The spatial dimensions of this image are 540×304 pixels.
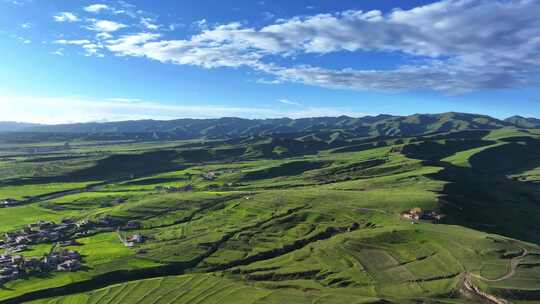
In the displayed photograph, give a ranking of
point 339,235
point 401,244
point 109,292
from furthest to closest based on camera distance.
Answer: point 339,235 < point 401,244 < point 109,292

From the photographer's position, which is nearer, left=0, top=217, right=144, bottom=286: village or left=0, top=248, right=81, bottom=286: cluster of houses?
left=0, top=248, right=81, bottom=286: cluster of houses

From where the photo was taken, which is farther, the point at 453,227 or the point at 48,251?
the point at 453,227

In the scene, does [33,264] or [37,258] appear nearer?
[33,264]

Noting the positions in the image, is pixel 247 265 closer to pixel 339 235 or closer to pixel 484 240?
pixel 339 235

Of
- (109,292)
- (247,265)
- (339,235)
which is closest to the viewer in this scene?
(109,292)

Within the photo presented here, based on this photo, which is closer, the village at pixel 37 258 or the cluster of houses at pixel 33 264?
the cluster of houses at pixel 33 264

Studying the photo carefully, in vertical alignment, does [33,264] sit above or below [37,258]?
below

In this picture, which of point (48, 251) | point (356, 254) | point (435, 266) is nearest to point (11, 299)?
point (48, 251)

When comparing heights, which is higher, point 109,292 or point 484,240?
point 484,240
